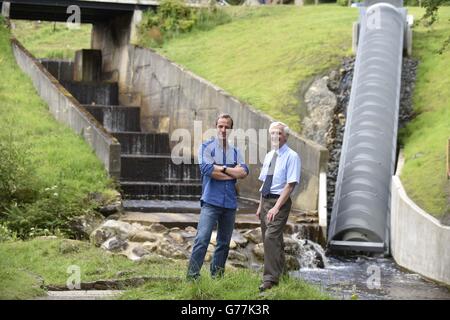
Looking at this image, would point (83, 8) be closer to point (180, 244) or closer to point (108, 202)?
point (108, 202)

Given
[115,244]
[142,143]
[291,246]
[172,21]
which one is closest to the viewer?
[115,244]

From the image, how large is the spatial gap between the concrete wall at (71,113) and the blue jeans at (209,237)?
9845 mm

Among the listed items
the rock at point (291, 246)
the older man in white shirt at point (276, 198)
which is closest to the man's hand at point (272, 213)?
the older man in white shirt at point (276, 198)

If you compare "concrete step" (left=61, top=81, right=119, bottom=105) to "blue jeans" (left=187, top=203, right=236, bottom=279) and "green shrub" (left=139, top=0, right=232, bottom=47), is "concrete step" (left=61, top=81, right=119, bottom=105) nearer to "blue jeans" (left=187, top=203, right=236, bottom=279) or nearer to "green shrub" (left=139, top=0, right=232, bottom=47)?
"green shrub" (left=139, top=0, right=232, bottom=47)

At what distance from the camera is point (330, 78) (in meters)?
24.0

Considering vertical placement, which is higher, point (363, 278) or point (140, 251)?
point (140, 251)

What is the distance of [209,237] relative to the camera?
1009 centimetres

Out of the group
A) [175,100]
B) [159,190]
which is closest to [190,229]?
[159,190]

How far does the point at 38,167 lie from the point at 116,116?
8360 millimetres

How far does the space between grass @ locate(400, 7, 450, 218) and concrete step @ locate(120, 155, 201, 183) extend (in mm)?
5097

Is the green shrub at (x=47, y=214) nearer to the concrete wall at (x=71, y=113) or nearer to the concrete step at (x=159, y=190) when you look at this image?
the concrete wall at (x=71, y=113)

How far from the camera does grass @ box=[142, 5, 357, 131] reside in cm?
2378
